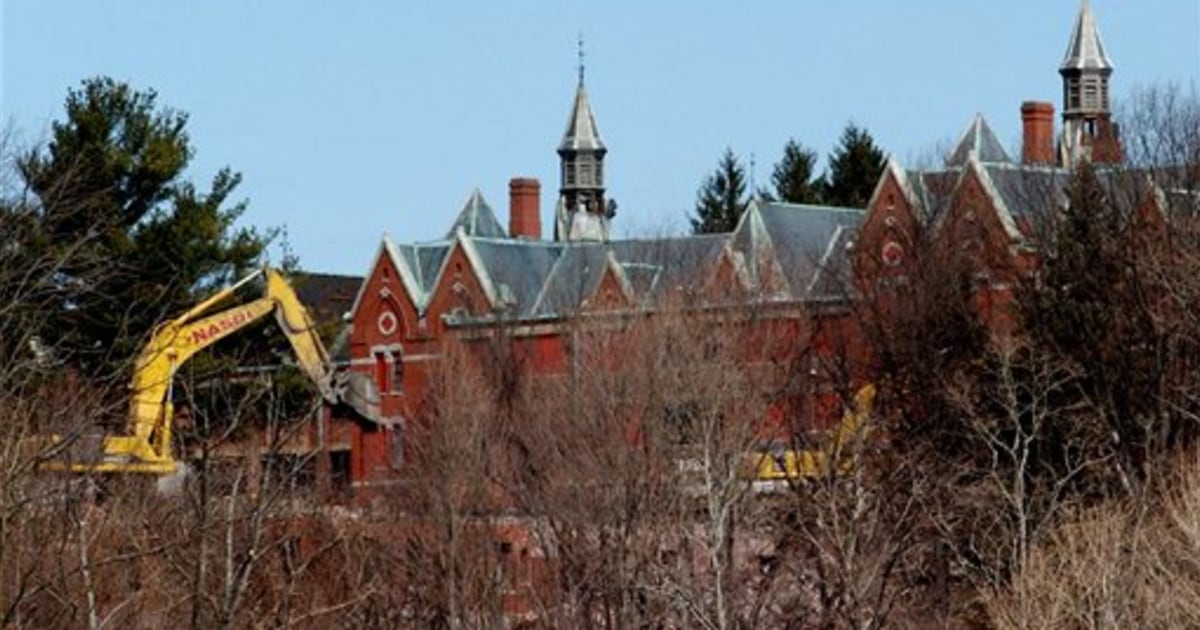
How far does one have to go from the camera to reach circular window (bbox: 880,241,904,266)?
6244 centimetres

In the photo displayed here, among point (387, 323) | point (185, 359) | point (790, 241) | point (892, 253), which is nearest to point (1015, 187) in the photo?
point (892, 253)

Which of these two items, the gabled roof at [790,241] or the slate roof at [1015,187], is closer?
the slate roof at [1015,187]

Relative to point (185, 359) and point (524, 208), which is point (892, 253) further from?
point (524, 208)

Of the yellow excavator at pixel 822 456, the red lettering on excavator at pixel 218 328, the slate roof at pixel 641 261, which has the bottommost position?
the yellow excavator at pixel 822 456

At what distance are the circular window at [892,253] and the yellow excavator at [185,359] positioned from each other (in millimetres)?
10673

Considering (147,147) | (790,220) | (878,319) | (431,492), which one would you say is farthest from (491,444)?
(790,220)

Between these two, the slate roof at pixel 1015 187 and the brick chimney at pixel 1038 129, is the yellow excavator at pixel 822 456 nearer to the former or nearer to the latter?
the slate roof at pixel 1015 187

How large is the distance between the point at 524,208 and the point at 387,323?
785cm

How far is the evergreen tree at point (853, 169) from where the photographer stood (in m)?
95.1

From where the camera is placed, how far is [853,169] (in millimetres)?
95938

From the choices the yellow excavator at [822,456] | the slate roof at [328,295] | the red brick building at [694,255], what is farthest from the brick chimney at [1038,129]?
the slate roof at [328,295]

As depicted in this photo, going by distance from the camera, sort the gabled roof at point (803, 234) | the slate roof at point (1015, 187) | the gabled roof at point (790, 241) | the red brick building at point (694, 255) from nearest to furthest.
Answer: the slate roof at point (1015, 187) < the red brick building at point (694, 255) < the gabled roof at point (790, 241) < the gabled roof at point (803, 234)

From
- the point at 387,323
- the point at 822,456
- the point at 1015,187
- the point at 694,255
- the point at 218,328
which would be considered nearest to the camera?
the point at 822,456

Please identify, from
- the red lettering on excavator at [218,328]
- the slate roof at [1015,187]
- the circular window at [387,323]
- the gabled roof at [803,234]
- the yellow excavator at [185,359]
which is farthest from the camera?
the circular window at [387,323]
